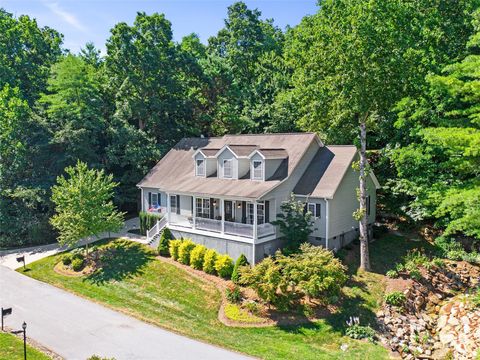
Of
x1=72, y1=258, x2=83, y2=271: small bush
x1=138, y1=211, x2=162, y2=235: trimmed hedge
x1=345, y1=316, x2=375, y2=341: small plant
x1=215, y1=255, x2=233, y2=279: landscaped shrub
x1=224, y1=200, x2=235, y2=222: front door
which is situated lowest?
x1=345, y1=316, x2=375, y2=341: small plant

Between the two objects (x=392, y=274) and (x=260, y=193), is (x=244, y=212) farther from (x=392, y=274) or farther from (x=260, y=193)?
(x=392, y=274)

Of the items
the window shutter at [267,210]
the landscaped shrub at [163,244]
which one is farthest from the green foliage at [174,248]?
the window shutter at [267,210]

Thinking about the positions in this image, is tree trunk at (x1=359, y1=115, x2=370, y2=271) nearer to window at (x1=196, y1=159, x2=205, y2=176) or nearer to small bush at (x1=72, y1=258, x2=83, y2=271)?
window at (x1=196, y1=159, x2=205, y2=176)

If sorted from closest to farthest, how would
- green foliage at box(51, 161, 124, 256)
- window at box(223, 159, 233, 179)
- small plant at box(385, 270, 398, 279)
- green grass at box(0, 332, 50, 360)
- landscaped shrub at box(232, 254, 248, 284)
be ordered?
green grass at box(0, 332, 50, 360) < landscaped shrub at box(232, 254, 248, 284) < small plant at box(385, 270, 398, 279) < green foliage at box(51, 161, 124, 256) < window at box(223, 159, 233, 179)

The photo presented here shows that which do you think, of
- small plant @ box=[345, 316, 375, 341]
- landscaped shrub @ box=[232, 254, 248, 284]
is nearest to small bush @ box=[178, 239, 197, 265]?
landscaped shrub @ box=[232, 254, 248, 284]

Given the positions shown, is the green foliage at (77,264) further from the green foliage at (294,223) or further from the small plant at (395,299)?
the small plant at (395,299)

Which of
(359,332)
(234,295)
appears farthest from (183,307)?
(359,332)

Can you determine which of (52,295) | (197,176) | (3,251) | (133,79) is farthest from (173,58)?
(52,295)
